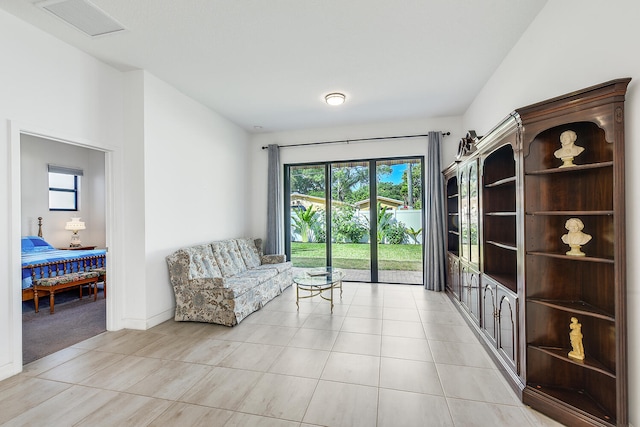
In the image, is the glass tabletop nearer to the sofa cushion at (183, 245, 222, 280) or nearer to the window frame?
the sofa cushion at (183, 245, 222, 280)

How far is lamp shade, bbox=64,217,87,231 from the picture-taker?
644 centimetres

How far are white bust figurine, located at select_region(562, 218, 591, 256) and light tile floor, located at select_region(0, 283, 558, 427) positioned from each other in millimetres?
1098

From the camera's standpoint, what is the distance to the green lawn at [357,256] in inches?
216

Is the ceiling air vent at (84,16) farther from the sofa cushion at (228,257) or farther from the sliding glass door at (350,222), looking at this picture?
the sliding glass door at (350,222)

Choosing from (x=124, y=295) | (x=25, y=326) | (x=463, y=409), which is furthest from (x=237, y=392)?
(x=25, y=326)

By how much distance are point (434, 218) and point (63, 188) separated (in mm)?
8074

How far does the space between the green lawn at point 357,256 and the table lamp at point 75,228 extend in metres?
4.87

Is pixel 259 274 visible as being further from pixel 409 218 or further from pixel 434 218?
pixel 434 218

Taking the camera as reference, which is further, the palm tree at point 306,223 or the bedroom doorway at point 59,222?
the palm tree at point 306,223

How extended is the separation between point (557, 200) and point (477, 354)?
5.26 feet

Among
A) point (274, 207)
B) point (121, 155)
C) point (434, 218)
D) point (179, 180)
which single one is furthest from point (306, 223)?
point (121, 155)

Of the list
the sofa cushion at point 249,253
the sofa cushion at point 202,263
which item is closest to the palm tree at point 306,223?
the sofa cushion at point 249,253

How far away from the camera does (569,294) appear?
6.68ft

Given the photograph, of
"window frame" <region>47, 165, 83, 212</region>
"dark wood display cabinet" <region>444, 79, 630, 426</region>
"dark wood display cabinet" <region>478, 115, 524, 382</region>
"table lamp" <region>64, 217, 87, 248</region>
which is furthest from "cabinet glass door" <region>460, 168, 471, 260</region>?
"window frame" <region>47, 165, 83, 212</region>
